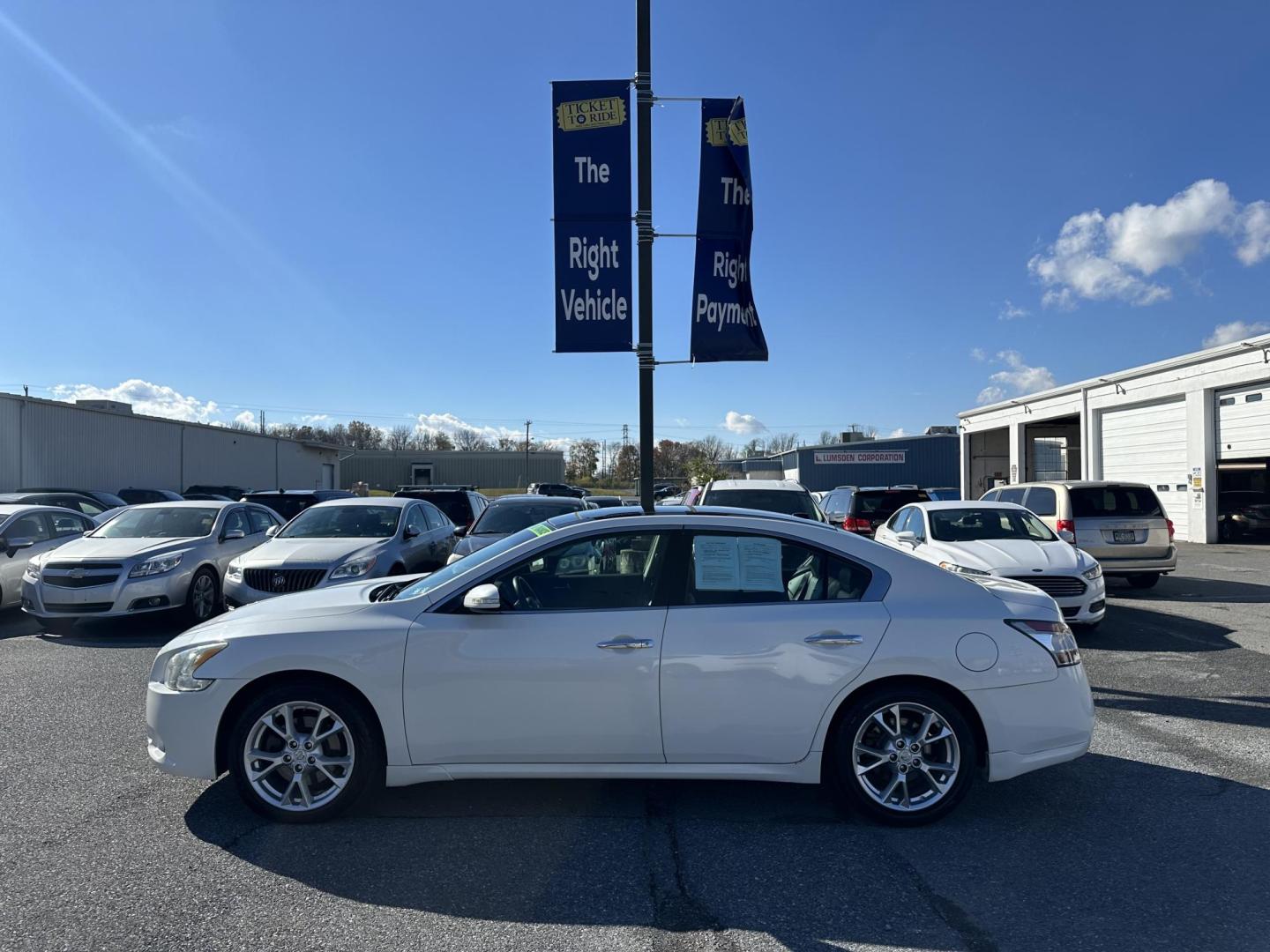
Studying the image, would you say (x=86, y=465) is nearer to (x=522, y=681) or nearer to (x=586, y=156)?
(x=586, y=156)

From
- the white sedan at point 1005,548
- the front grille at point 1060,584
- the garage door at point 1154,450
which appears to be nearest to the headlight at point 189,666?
the white sedan at point 1005,548

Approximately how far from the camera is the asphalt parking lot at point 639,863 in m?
3.22

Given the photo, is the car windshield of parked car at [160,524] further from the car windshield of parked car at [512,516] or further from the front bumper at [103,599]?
the car windshield of parked car at [512,516]

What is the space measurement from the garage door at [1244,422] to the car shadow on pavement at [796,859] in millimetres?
20820

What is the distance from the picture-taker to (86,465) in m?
30.3

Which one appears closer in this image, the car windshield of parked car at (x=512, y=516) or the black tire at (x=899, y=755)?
the black tire at (x=899, y=755)

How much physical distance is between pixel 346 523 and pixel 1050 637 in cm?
872

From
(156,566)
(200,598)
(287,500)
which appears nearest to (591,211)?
(156,566)

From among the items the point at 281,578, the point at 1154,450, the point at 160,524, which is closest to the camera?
the point at 281,578

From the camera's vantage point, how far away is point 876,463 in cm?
5994

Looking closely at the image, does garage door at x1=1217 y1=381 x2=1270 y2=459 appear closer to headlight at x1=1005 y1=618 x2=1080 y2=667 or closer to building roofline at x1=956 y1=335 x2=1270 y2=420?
building roofline at x1=956 y1=335 x2=1270 y2=420

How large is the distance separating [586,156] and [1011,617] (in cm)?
501

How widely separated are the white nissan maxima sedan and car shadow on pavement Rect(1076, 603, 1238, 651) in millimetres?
5298

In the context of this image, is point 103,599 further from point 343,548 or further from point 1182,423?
point 1182,423
